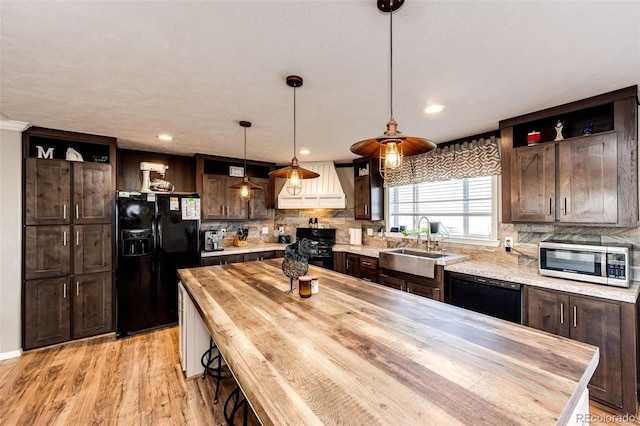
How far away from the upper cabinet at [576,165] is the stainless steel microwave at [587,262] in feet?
0.73

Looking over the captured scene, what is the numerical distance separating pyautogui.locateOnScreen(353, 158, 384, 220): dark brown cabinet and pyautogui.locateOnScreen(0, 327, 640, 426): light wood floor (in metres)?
2.98

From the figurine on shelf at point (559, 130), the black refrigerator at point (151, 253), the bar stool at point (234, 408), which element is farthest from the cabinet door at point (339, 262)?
the figurine on shelf at point (559, 130)

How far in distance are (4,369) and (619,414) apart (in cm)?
520

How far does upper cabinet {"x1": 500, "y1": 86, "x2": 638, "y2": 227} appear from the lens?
2121mm

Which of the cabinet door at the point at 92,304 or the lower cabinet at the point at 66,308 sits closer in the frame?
the lower cabinet at the point at 66,308

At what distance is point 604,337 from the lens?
6.68 ft

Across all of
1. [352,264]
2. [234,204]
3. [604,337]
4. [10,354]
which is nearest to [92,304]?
[10,354]

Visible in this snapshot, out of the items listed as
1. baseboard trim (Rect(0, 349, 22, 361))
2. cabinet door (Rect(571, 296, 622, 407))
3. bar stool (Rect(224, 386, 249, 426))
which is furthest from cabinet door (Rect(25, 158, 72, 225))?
cabinet door (Rect(571, 296, 622, 407))

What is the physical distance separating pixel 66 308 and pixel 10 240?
90 cm

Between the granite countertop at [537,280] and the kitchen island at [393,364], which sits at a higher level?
the kitchen island at [393,364]

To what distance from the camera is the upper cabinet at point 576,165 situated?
2.12 m

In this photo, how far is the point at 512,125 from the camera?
2.74 m

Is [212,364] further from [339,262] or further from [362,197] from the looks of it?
[362,197]

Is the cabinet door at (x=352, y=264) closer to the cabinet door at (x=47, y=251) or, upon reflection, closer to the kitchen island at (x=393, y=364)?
the kitchen island at (x=393, y=364)
